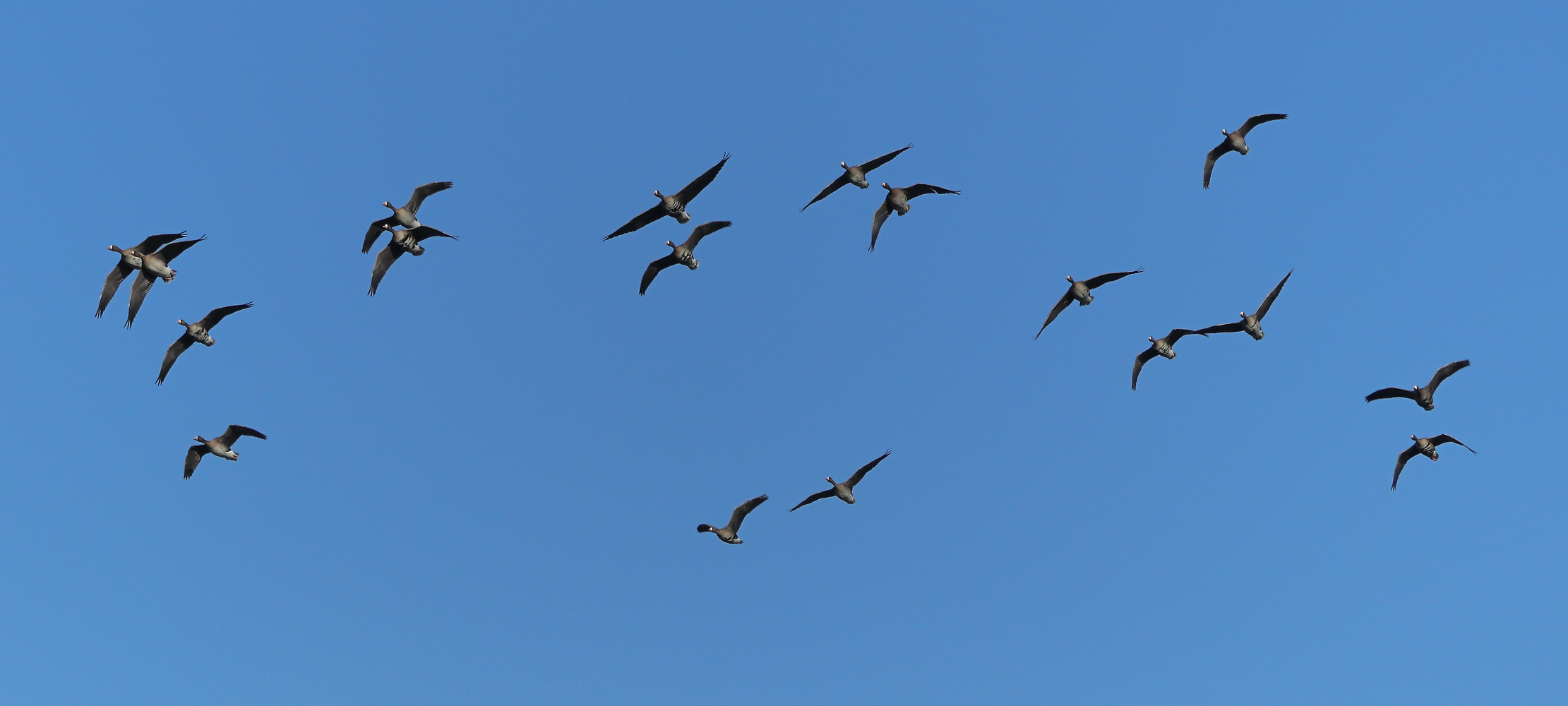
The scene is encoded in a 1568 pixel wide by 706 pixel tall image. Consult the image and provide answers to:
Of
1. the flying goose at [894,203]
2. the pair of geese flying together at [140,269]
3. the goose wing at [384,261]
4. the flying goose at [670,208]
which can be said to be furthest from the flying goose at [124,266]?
the flying goose at [894,203]

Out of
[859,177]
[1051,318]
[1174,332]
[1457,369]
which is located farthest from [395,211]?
[1457,369]

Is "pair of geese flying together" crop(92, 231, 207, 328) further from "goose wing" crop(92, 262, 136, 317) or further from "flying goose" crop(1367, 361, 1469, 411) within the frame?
"flying goose" crop(1367, 361, 1469, 411)

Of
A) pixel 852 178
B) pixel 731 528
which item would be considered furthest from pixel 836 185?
pixel 731 528

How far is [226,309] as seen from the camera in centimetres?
4688

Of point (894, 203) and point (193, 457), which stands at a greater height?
point (894, 203)

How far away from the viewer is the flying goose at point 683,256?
1919 inches

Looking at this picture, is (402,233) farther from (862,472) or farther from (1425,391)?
(1425,391)

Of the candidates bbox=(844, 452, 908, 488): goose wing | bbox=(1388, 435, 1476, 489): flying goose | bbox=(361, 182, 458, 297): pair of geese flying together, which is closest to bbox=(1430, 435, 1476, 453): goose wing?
bbox=(1388, 435, 1476, 489): flying goose

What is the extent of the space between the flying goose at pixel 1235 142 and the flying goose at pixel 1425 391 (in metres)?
11.7

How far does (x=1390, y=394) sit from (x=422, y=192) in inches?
1456

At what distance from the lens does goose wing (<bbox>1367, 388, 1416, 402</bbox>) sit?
49156mm

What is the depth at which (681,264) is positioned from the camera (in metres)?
50.5

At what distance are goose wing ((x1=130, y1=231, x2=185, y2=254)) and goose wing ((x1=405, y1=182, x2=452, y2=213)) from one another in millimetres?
7755

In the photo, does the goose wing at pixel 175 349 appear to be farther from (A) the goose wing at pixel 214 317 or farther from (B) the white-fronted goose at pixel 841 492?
(B) the white-fronted goose at pixel 841 492
